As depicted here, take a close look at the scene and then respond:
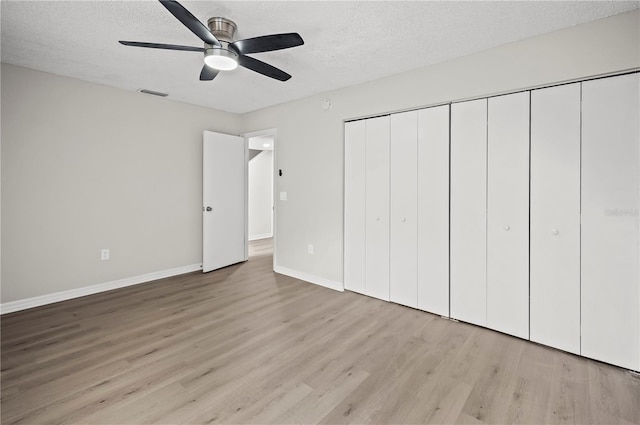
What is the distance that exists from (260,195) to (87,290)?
4.48 meters

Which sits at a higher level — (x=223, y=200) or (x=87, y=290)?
(x=223, y=200)

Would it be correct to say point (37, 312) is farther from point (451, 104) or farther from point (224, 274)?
point (451, 104)

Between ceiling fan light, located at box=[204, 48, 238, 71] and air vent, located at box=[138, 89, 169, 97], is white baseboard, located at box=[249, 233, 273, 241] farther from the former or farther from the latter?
ceiling fan light, located at box=[204, 48, 238, 71]

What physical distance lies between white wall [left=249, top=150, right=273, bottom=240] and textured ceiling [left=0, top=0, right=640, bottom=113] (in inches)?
165

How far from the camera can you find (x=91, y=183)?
3719mm

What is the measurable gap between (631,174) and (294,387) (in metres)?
2.74

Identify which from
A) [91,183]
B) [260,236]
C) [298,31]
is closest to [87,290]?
[91,183]

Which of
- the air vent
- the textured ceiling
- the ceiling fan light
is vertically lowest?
the ceiling fan light

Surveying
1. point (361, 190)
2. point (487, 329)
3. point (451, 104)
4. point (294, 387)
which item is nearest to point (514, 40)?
point (451, 104)

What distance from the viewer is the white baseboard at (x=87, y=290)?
10.6ft

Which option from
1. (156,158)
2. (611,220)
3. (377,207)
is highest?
(156,158)

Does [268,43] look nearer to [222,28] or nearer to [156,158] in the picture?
[222,28]

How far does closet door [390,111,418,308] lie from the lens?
3.24 meters

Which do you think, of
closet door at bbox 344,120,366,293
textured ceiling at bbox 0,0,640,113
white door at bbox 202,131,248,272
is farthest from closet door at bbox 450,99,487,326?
white door at bbox 202,131,248,272
